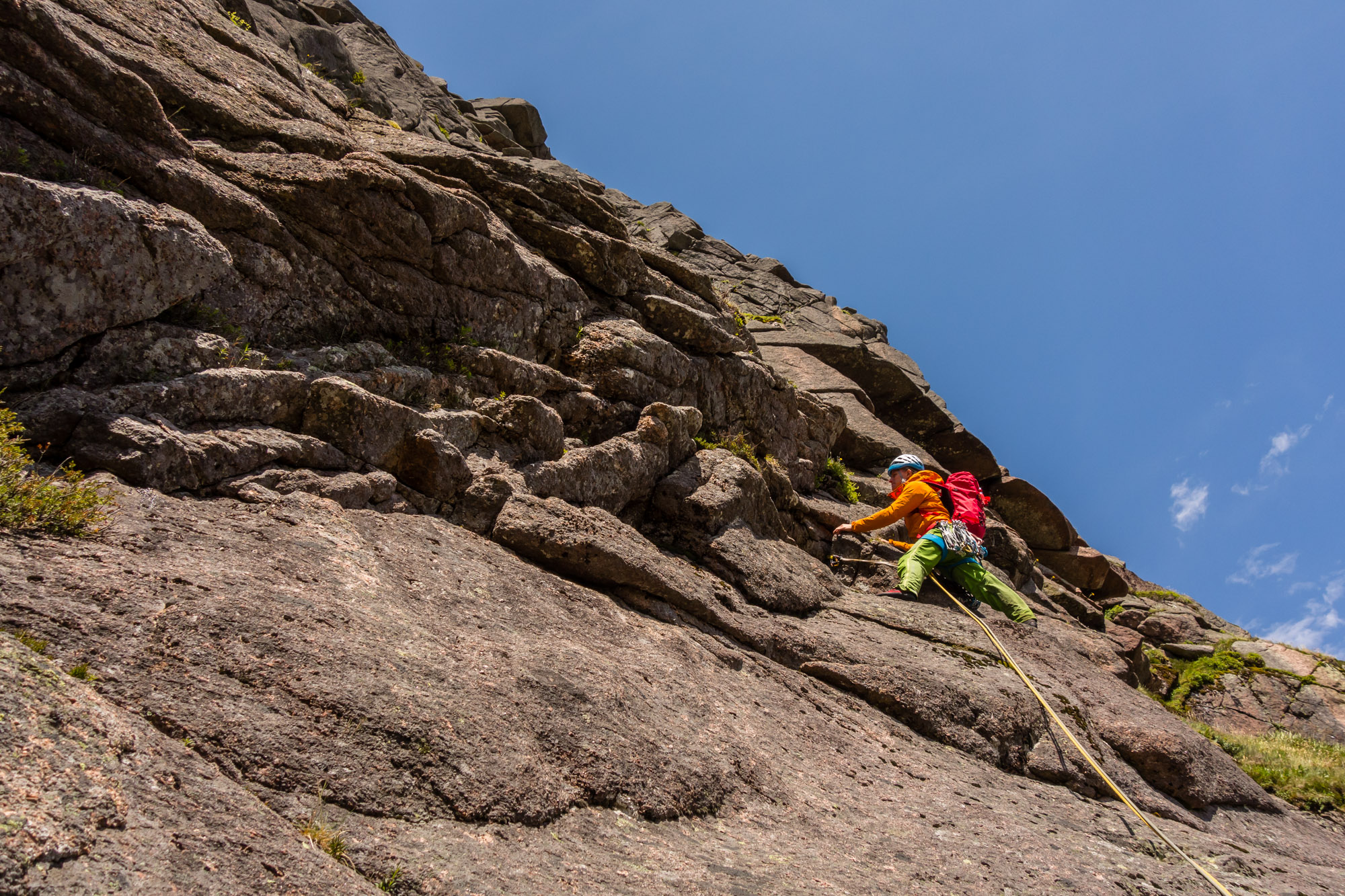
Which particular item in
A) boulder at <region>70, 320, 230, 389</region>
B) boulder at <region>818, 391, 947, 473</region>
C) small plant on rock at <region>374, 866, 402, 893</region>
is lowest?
small plant on rock at <region>374, 866, 402, 893</region>

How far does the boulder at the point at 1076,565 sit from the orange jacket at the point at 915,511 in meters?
14.6

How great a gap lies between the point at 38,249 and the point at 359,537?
3748 millimetres

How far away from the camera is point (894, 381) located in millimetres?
25484

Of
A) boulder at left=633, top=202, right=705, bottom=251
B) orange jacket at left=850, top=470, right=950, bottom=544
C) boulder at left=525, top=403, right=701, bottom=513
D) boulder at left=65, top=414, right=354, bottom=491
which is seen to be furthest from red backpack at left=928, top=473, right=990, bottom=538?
boulder at left=633, top=202, right=705, bottom=251

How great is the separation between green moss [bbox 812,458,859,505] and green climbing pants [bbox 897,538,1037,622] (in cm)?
427

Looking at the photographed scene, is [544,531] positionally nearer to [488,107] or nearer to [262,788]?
[262,788]

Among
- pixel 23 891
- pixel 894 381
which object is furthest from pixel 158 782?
pixel 894 381

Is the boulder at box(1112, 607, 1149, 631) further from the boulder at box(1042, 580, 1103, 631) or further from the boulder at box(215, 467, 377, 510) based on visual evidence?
the boulder at box(215, 467, 377, 510)

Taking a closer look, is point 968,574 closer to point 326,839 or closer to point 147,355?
point 326,839

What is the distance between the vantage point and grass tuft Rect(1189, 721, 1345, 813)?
10852 millimetres

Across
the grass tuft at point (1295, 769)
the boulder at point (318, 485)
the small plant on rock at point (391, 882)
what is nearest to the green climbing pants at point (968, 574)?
the grass tuft at point (1295, 769)

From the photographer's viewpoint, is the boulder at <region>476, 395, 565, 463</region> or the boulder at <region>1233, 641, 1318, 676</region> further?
the boulder at <region>1233, 641, 1318, 676</region>

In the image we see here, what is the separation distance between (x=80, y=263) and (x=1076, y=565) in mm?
27977

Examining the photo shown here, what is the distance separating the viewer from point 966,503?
14094 millimetres
